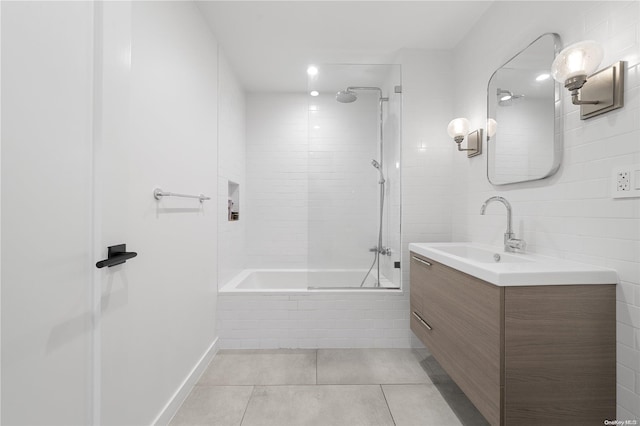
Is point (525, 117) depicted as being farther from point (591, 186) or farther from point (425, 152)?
point (425, 152)

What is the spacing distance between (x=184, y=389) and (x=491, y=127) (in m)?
2.60

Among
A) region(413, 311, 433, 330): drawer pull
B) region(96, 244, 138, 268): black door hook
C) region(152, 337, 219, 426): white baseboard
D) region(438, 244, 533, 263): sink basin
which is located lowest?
region(152, 337, 219, 426): white baseboard

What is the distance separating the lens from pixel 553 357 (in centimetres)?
109

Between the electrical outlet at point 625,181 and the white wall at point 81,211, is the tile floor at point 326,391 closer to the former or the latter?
the white wall at point 81,211

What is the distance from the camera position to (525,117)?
64.2 inches

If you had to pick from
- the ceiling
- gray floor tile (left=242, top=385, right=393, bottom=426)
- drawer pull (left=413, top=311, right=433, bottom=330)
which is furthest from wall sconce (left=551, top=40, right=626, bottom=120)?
gray floor tile (left=242, top=385, right=393, bottom=426)

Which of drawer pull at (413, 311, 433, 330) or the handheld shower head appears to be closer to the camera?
drawer pull at (413, 311, 433, 330)

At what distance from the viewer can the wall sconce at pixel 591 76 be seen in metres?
1.12

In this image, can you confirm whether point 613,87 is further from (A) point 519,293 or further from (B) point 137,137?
(B) point 137,137

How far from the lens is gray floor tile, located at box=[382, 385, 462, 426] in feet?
5.03

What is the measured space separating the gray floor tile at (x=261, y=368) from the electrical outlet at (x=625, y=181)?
1.88 m

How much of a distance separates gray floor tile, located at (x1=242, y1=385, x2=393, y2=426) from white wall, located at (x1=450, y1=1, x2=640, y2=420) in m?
1.09

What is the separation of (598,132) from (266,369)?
232 cm

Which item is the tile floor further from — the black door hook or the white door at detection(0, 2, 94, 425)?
the black door hook
